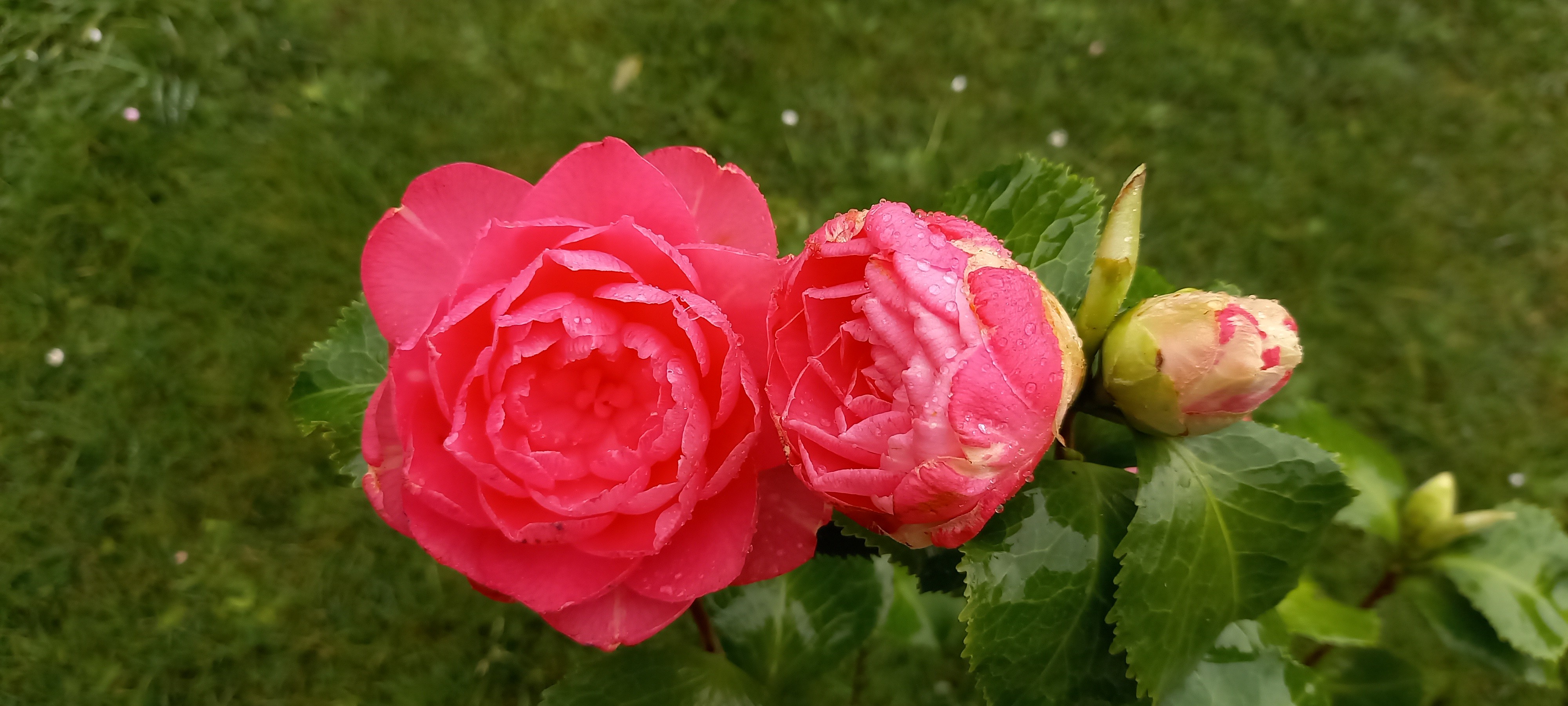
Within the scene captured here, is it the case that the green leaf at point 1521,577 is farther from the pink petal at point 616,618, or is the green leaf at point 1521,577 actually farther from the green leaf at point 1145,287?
the pink petal at point 616,618

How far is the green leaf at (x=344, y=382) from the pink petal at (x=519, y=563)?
1.41ft

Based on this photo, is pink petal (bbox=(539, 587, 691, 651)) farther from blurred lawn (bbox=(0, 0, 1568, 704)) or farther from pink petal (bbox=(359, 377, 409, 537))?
blurred lawn (bbox=(0, 0, 1568, 704))

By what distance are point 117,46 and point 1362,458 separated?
3.11 meters

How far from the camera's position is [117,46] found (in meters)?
2.47

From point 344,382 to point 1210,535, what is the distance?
38.4 inches

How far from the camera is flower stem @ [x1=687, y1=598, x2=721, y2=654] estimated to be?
4.13 feet

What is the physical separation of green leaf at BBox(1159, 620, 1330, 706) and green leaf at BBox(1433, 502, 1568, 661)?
59 cm

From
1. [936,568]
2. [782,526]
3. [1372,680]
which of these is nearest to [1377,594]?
[1372,680]

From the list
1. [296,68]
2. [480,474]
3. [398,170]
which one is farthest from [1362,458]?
[296,68]

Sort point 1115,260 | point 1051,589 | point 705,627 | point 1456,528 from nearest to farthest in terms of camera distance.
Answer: point 1115,260 → point 1051,589 → point 705,627 → point 1456,528

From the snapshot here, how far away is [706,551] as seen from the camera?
0.70 meters

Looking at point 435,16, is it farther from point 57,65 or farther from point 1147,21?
point 1147,21

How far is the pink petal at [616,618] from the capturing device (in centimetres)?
71

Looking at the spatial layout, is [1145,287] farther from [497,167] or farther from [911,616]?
[497,167]
